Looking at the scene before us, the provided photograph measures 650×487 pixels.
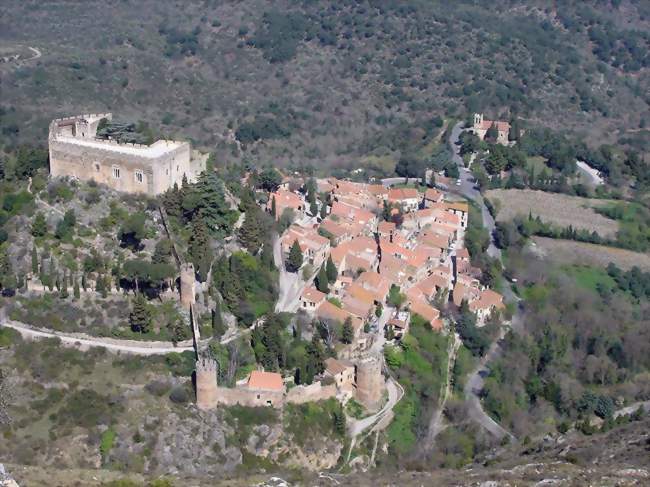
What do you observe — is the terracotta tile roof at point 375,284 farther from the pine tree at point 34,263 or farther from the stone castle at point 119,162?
the pine tree at point 34,263

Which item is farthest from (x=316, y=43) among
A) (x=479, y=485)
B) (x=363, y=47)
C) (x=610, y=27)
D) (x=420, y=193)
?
(x=479, y=485)

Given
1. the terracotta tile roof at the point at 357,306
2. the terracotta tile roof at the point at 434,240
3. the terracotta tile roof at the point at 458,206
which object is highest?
the terracotta tile roof at the point at 458,206

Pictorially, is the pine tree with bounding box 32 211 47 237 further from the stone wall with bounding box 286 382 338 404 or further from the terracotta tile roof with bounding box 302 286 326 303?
the stone wall with bounding box 286 382 338 404

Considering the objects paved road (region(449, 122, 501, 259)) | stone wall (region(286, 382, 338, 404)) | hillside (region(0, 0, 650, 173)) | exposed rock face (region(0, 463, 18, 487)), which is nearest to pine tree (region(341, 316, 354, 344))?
stone wall (region(286, 382, 338, 404))

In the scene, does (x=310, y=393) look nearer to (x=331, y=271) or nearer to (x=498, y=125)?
(x=331, y=271)

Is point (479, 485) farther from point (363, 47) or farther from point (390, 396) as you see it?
point (363, 47)

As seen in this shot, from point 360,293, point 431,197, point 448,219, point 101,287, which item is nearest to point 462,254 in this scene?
point 448,219

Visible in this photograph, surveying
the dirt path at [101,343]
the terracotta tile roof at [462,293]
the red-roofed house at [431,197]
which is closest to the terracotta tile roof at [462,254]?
the terracotta tile roof at [462,293]
